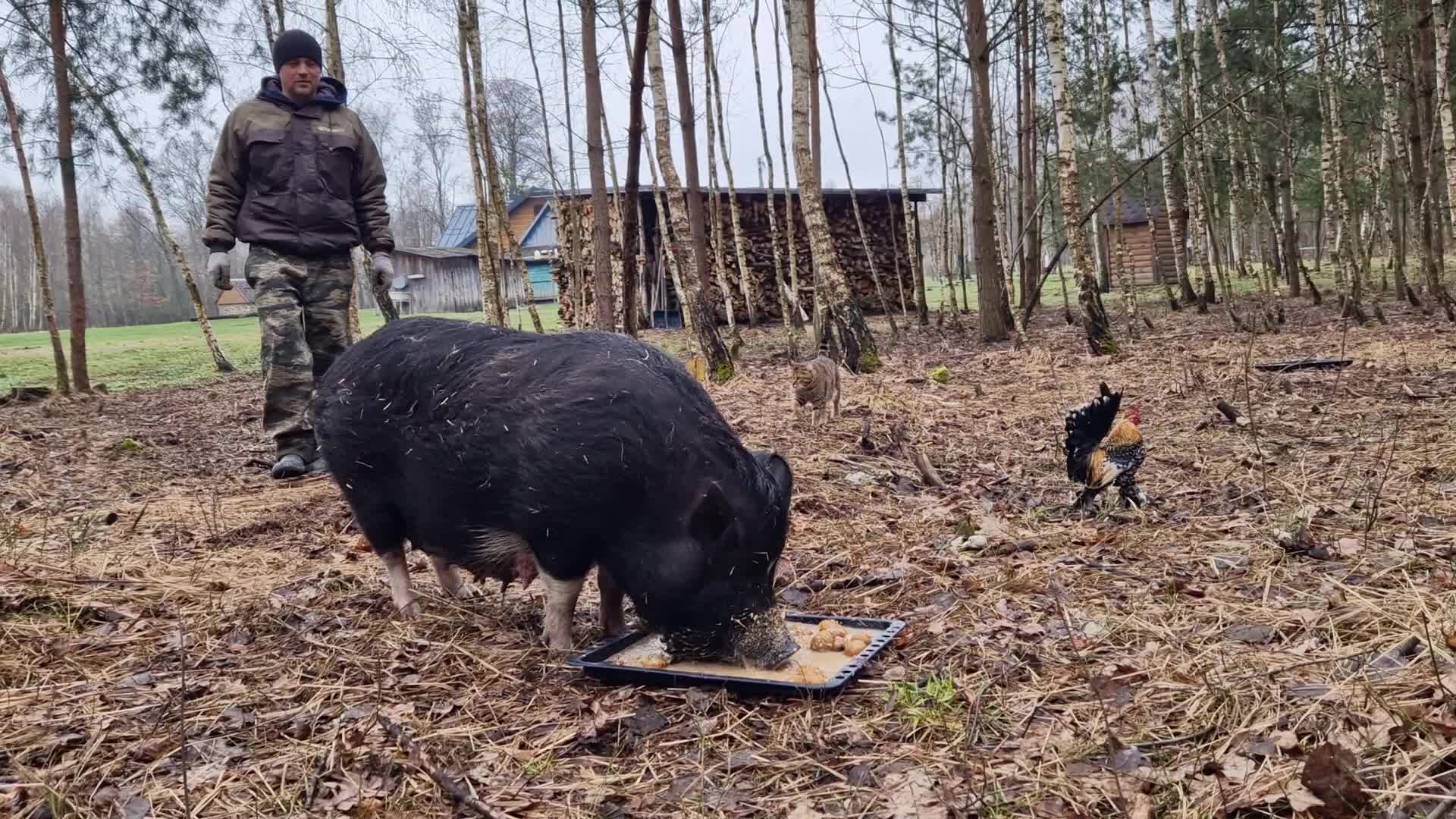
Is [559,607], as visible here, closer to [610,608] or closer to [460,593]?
[610,608]

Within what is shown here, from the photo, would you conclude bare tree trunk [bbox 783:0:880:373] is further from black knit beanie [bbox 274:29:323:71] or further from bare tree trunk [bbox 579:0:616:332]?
black knit beanie [bbox 274:29:323:71]

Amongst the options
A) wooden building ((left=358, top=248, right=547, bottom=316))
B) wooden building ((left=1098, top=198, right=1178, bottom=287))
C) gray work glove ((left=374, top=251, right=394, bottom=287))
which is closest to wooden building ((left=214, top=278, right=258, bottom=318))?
wooden building ((left=358, top=248, right=547, bottom=316))

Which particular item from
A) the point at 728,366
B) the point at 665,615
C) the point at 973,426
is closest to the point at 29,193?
the point at 728,366

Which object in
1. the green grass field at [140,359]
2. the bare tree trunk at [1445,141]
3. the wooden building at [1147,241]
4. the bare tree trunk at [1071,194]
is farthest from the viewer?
the wooden building at [1147,241]

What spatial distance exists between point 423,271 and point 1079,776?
48.5 meters

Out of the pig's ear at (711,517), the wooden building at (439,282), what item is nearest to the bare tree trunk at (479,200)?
the pig's ear at (711,517)

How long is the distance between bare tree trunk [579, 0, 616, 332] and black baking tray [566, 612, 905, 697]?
23.1ft

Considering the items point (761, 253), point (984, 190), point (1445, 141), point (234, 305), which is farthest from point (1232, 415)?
point (234, 305)

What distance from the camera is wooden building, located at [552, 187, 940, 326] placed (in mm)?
22953

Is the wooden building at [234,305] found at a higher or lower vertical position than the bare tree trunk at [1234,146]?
higher

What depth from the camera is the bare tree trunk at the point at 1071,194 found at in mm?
10906

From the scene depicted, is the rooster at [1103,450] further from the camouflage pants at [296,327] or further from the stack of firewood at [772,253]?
the stack of firewood at [772,253]

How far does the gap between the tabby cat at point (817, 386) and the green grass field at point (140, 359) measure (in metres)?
6.37

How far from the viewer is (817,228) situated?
1076 cm
